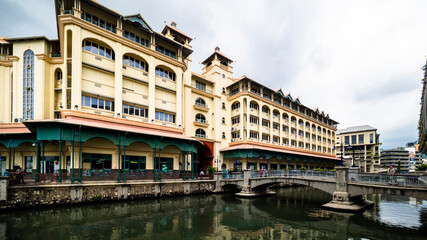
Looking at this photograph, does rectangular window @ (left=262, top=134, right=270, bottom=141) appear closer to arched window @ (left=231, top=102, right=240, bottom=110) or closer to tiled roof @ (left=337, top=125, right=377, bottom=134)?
arched window @ (left=231, top=102, right=240, bottom=110)

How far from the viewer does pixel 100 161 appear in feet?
79.5

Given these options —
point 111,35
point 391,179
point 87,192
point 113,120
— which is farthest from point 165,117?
point 391,179

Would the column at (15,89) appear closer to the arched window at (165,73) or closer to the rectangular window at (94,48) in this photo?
the rectangular window at (94,48)

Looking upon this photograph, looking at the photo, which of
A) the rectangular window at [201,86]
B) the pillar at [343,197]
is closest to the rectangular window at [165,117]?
the rectangular window at [201,86]

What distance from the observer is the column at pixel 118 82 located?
25.9 m

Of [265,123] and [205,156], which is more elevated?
[265,123]

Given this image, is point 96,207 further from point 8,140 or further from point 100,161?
point 8,140

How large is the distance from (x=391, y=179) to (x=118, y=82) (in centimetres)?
2992

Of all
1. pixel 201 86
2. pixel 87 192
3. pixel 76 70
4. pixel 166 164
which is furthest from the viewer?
pixel 201 86

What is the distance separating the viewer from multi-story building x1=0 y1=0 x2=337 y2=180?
2280 cm

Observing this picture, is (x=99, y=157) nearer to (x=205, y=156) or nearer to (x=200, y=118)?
(x=200, y=118)

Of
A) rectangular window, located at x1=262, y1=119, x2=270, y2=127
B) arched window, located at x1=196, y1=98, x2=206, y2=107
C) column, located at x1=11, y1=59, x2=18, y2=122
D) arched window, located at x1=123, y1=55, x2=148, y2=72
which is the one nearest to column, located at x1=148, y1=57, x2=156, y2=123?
arched window, located at x1=123, y1=55, x2=148, y2=72

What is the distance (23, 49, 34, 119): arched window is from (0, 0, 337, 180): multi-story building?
0.12 m

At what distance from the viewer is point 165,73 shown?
3238 centimetres
